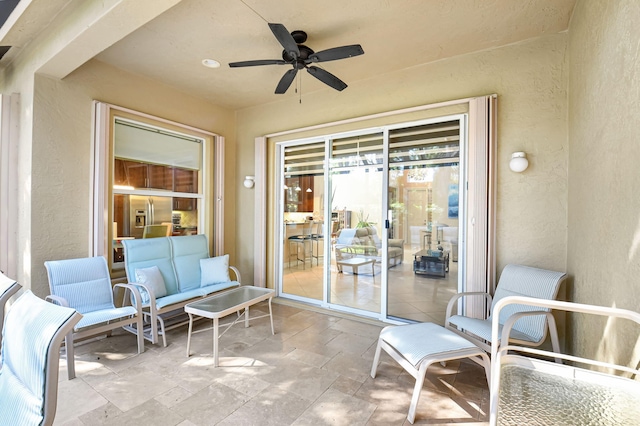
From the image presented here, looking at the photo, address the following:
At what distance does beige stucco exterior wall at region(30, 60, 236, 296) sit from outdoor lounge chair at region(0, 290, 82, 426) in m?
2.35

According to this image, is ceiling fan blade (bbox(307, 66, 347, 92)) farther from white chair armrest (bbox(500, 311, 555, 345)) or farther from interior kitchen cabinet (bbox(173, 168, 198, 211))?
interior kitchen cabinet (bbox(173, 168, 198, 211))

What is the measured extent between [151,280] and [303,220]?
208 centimetres

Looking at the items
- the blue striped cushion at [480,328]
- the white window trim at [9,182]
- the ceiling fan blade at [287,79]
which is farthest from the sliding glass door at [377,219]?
the white window trim at [9,182]

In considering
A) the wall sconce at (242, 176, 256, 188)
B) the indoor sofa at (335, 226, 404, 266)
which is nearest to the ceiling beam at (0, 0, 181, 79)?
the wall sconce at (242, 176, 256, 188)

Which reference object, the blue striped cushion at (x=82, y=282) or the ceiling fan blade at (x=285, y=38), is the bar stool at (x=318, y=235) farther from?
the blue striped cushion at (x=82, y=282)

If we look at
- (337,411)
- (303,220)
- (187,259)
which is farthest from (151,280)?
(337,411)

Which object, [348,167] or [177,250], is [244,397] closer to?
[177,250]

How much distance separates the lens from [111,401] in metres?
2.03

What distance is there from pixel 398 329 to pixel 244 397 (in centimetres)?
124

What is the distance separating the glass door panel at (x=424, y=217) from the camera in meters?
3.21

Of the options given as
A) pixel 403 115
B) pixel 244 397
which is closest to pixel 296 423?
pixel 244 397

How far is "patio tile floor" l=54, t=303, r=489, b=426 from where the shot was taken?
189cm

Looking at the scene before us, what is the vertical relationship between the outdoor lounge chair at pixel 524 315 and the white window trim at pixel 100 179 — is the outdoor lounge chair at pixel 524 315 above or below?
below

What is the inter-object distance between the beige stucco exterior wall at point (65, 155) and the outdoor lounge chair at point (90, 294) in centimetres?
29
